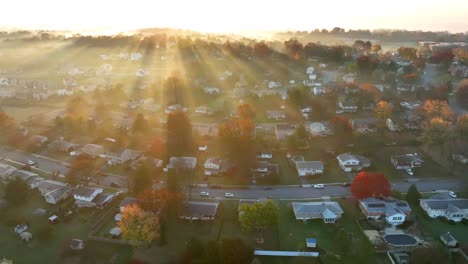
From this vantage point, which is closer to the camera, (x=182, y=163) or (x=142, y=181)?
(x=142, y=181)

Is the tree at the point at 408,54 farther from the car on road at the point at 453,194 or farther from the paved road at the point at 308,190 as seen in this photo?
the car on road at the point at 453,194

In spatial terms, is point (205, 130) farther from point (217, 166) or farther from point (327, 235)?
point (327, 235)

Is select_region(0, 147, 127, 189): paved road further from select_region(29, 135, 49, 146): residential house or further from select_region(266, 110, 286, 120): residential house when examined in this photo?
select_region(266, 110, 286, 120): residential house

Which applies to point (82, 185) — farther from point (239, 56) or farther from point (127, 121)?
point (239, 56)

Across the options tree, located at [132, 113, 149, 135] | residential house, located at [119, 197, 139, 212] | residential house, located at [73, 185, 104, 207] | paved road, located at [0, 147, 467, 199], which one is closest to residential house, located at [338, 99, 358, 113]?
paved road, located at [0, 147, 467, 199]

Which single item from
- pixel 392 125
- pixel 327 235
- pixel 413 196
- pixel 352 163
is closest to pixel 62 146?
pixel 327 235

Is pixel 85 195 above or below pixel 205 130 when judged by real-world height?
below

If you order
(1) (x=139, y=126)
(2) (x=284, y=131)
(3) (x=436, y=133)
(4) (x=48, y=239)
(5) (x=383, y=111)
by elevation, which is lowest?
(4) (x=48, y=239)
